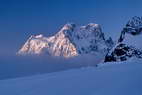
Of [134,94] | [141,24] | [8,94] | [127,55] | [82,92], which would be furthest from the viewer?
[141,24]

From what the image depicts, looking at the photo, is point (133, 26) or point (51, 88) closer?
point (51, 88)

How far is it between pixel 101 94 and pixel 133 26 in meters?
101

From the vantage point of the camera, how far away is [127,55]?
82.2 metres

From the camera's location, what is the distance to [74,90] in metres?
10.6

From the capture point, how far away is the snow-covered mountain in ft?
273

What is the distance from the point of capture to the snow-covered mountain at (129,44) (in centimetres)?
8312

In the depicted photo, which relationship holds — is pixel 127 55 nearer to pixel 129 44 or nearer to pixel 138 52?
pixel 138 52

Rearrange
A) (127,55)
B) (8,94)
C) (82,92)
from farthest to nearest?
(127,55) → (8,94) → (82,92)

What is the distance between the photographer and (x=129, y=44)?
92.9 m

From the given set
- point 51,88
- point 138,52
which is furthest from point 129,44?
point 51,88

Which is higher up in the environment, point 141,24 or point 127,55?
point 141,24

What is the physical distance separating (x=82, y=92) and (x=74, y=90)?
58 centimetres

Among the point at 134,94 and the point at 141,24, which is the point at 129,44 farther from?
the point at 134,94

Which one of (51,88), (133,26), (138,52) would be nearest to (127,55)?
(138,52)
